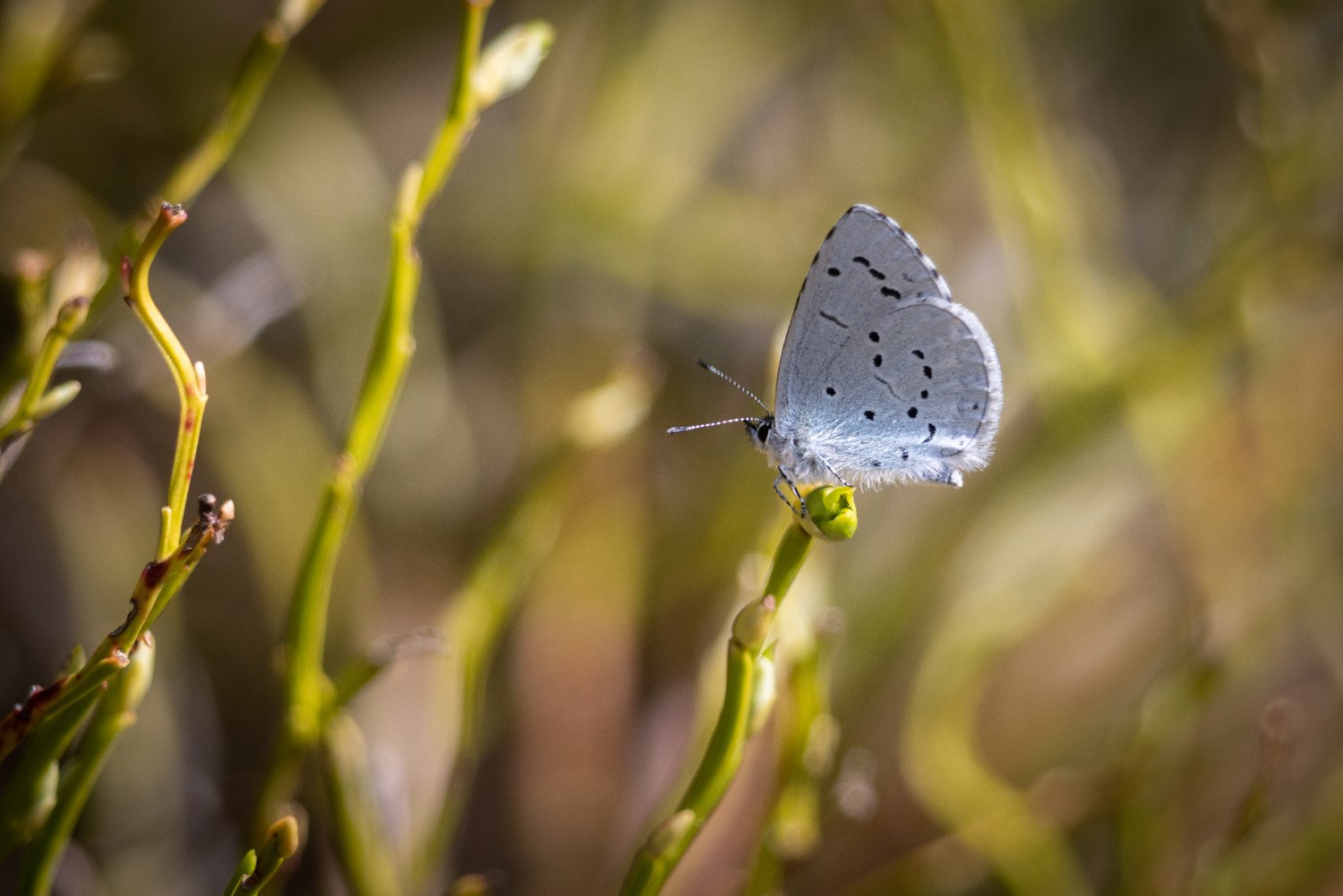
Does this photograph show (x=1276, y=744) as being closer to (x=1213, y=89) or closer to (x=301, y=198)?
(x=301, y=198)

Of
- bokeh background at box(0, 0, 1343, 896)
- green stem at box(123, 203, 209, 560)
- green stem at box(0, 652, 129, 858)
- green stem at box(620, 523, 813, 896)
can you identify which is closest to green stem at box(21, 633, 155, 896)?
green stem at box(0, 652, 129, 858)

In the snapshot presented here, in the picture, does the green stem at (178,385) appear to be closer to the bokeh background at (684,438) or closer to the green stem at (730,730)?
the green stem at (730,730)

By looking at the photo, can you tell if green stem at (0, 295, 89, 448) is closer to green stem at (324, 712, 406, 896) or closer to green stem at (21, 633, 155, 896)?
green stem at (21, 633, 155, 896)

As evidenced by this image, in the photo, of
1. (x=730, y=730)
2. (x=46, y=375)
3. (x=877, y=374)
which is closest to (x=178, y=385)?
(x=46, y=375)

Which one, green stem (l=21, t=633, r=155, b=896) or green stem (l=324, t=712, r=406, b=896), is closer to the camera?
green stem (l=21, t=633, r=155, b=896)

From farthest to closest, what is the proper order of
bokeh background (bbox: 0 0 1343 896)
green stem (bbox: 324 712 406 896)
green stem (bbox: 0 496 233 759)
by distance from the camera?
bokeh background (bbox: 0 0 1343 896), green stem (bbox: 324 712 406 896), green stem (bbox: 0 496 233 759)

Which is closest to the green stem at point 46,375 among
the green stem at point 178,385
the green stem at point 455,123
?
the green stem at point 178,385
